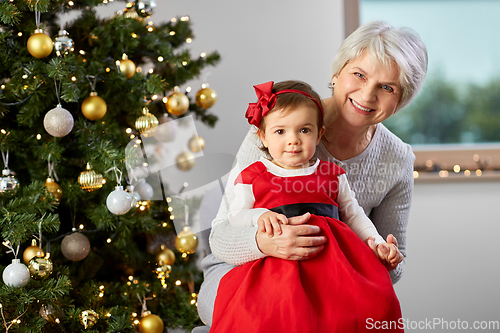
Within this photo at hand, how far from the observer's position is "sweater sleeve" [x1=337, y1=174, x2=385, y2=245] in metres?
1.11

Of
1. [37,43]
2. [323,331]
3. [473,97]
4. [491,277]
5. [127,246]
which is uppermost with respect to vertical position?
[37,43]

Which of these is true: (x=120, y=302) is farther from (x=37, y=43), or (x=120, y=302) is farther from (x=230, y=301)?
(x=37, y=43)

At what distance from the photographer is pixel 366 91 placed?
1198 millimetres

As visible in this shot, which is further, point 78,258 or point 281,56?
point 281,56

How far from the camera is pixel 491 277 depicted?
90.7 inches

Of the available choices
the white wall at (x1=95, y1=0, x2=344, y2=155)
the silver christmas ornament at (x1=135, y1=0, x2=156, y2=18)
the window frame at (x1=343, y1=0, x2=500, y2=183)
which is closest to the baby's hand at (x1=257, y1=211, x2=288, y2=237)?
the silver christmas ornament at (x1=135, y1=0, x2=156, y2=18)

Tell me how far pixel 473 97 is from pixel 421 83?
1.35 meters

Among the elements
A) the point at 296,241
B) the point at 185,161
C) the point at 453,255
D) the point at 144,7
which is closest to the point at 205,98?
the point at 185,161

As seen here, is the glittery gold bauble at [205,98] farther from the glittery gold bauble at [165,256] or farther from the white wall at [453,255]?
the white wall at [453,255]

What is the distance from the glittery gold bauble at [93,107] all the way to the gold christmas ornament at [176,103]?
0.91 ft

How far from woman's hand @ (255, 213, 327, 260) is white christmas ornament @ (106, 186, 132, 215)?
65 cm

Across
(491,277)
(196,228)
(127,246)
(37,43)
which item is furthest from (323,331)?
(491,277)

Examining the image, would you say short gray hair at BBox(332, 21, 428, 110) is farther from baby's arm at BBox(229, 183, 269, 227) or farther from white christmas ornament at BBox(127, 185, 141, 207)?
white christmas ornament at BBox(127, 185, 141, 207)

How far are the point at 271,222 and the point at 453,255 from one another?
1763 mm
